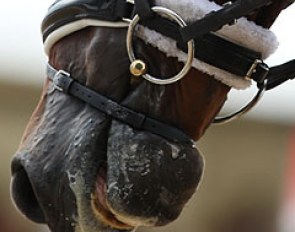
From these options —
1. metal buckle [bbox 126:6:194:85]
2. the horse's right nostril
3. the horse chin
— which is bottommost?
the horse's right nostril

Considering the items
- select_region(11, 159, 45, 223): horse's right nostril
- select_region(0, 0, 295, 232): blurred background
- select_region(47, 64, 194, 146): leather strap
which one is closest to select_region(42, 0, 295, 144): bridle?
select_region(47, 64, 194, 146): leather strap

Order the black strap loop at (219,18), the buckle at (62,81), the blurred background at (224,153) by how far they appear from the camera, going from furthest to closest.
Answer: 1. the blurred background at (224,153)
2. the buckle at (62,81)
3. the black strap loop at (219,18)

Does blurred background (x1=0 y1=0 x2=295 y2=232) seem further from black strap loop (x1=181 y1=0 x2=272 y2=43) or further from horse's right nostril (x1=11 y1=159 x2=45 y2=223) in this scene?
black strap loop (x1=181 y1=0 x2=272 y2=43)

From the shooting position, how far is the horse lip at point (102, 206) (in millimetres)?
1039

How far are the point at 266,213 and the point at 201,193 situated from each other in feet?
1.17

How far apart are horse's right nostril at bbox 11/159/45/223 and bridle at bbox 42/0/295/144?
119 mm

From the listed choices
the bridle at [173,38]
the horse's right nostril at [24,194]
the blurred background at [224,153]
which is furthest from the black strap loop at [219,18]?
the blurred background at [224,153]

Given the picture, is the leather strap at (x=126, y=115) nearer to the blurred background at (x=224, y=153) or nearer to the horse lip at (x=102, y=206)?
the horse lip at (x=102, y=206)

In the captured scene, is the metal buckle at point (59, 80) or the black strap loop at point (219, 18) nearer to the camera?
the black strap loop at point (219, 18)

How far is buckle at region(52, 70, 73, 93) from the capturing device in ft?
3.53

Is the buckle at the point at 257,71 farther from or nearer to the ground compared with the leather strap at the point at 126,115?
farther from the ground

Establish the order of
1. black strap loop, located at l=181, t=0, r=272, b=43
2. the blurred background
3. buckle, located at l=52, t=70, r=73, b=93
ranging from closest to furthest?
black strap loop, located at l=181, t=0, r=272, b=43 < buckle, located at l=52, t=70, r=73, b=93 < the blurred background

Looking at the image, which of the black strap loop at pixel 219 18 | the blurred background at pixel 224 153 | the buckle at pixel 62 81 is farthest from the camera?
the blurred background at pixel 224 153

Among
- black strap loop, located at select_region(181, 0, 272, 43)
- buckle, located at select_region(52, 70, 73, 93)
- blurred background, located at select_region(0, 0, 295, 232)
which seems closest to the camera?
black strap loop, located at select_region(181, 0, 272, 43)
